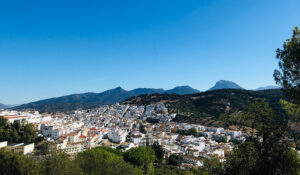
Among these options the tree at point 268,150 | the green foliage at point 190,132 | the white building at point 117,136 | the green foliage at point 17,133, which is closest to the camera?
the tree at point 268,150

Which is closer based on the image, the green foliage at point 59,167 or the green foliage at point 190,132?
the green foliage at point 59,167

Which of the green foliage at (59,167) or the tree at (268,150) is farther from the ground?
the tree at (268,150)

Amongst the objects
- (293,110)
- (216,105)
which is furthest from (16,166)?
(216,105)

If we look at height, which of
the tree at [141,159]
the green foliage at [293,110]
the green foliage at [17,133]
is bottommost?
the tree at [141,159]

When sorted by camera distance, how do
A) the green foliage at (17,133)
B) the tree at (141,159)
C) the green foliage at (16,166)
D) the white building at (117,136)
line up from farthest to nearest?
the white building at (117,136) < the green foliage at (17,133) < the tree at (141,159) < the green foliage at (16,166)

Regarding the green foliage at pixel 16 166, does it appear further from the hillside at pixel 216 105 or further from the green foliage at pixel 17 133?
the hillside at pixel 216 105

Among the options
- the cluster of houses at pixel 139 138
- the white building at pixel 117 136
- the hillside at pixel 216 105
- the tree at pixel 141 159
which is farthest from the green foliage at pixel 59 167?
the hillside at pixel 216 105

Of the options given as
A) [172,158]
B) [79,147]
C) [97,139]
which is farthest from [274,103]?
[79,147]

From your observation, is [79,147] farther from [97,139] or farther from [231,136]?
[231,136]

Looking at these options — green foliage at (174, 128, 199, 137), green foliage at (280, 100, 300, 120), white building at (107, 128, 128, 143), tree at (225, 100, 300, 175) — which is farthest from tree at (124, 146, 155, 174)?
green foliage at (174, 128, 199, 137)
